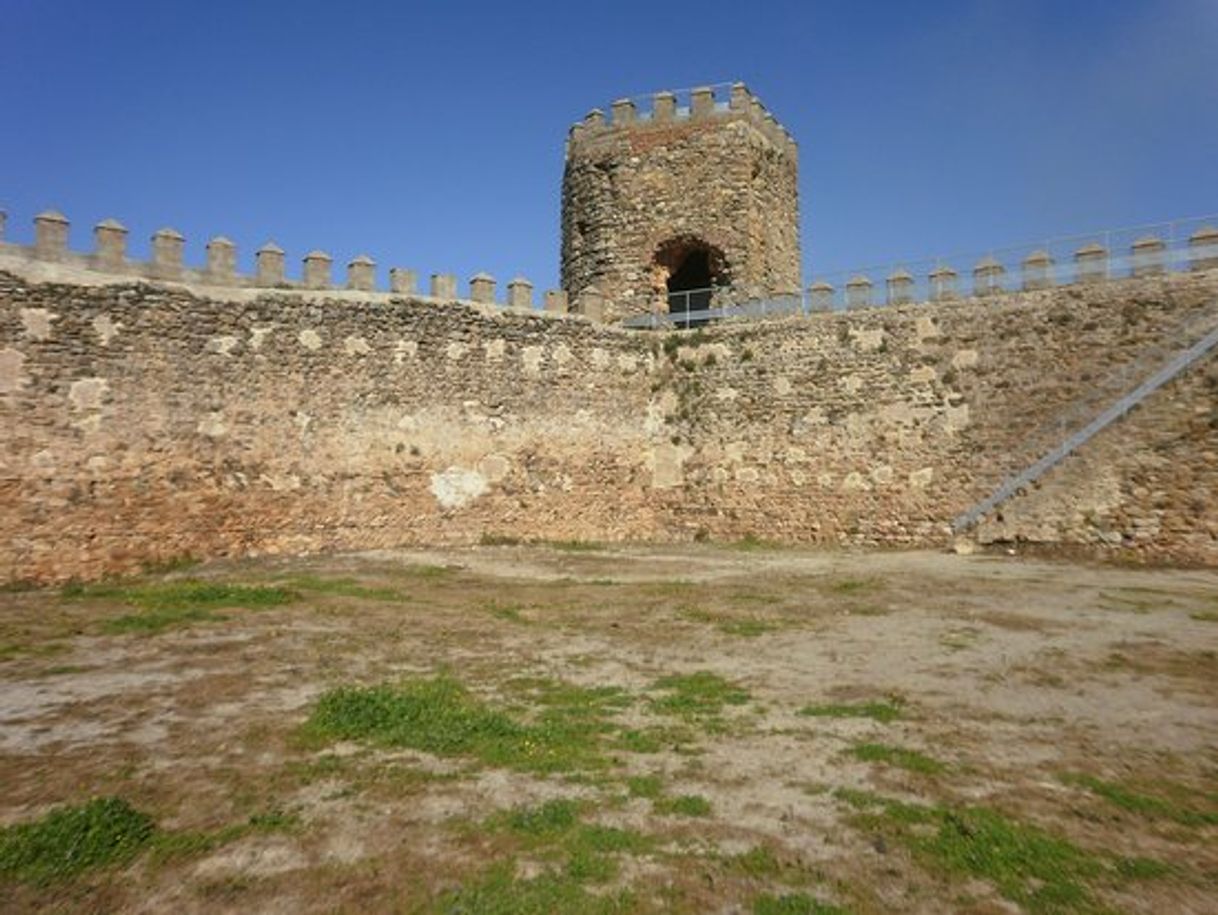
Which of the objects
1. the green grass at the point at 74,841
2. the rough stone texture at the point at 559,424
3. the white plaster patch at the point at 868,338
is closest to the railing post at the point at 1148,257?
the rough stone texture at the point at 559,424

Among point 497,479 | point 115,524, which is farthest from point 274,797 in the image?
point 497,479

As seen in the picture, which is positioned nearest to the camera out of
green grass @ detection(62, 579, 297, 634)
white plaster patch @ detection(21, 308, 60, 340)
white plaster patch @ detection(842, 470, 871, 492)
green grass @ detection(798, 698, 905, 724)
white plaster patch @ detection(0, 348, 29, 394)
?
green grass @ detection(798, 698, 905, 724)

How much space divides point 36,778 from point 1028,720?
24.3 feet

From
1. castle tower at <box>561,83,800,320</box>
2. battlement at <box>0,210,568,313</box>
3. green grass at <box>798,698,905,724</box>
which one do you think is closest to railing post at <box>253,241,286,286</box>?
battlement at <box>0,210,568,313</box>

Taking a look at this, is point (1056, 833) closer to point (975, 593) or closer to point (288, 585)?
point (975, 593)

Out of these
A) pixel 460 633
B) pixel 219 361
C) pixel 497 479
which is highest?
pixel 219 361

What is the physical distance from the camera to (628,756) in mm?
6395

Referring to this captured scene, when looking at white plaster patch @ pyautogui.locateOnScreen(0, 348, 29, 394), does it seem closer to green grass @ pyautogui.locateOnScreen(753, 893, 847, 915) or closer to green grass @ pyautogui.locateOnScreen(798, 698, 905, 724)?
green grass @ pyautogui.locateOnScreen(798, 698, 905, 724)

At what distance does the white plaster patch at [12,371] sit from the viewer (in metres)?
15.1

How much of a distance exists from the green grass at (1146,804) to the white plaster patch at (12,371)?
1666cm

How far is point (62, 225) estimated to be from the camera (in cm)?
1620

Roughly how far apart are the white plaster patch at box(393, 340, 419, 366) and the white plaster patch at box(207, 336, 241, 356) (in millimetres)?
3474

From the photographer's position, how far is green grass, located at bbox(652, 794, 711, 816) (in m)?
5.42

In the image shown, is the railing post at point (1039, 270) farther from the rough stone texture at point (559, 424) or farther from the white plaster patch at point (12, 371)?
the white plaster patch at point (12, 371)
